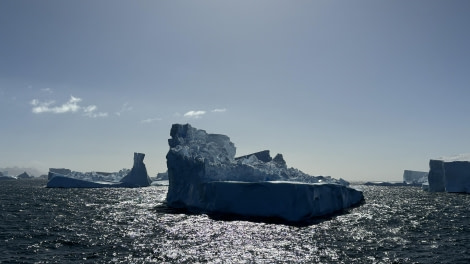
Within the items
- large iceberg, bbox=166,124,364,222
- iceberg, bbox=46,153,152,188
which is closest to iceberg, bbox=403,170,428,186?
iceberg, bbox=46,153,152,188

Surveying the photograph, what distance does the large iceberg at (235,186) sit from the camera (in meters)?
29.7

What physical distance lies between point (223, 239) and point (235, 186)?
32.9 feet

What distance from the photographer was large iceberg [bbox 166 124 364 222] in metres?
29.7

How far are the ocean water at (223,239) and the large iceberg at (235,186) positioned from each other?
179cm

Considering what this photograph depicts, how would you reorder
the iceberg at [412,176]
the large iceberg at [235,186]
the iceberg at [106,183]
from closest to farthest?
the large iceberg at [235,186]
the iceberg at [106,183]
the iceberg at [412,176]

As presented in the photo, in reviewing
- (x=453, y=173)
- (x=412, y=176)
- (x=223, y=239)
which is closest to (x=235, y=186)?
(x=223, y=239)

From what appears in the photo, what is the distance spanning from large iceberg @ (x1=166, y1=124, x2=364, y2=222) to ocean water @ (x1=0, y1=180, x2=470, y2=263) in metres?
1.79

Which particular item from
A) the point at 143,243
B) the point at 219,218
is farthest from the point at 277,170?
the point at 143,243

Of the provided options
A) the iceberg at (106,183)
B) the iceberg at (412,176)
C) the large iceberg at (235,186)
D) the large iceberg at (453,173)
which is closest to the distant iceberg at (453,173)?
the large iceberg at (453,173)

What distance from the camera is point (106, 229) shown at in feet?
81.4

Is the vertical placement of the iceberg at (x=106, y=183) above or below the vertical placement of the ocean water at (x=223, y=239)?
above

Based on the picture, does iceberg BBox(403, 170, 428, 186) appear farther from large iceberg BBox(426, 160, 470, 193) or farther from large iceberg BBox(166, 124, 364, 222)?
large iceberg BBox(166, 124, 364, 222)

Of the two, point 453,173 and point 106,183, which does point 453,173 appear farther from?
point 106,183

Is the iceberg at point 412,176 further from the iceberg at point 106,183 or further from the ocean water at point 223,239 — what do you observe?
the ocean water at point 223,239
